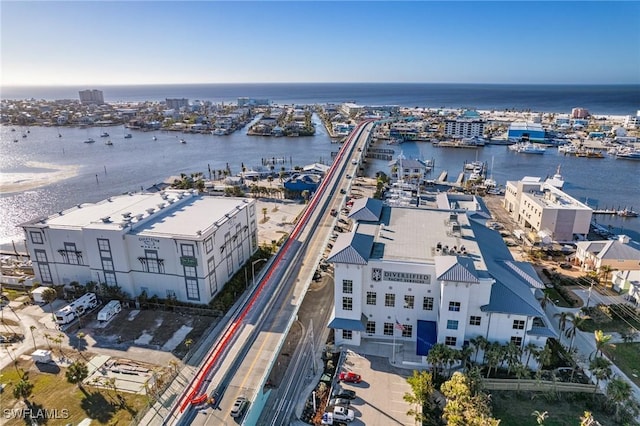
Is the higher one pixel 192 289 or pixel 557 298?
pixel 192 289

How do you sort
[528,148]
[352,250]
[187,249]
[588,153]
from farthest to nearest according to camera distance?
[528,148] < [588,153] < [187,249] < [352,250]

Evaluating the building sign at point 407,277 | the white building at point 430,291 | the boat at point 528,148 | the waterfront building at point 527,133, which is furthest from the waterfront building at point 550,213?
the waterfront building at point 527,133

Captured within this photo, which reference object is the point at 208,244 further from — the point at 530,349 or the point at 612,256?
the point at 612,256

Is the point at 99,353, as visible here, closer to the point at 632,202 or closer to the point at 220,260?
the point at 220,260

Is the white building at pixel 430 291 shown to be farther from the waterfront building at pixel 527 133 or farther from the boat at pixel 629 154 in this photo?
the waterfront building at pixel 527 133

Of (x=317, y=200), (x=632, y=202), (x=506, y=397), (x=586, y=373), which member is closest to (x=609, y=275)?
(x=586, y=373)

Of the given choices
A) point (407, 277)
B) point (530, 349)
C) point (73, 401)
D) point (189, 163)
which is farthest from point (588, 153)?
point (73, 401)
